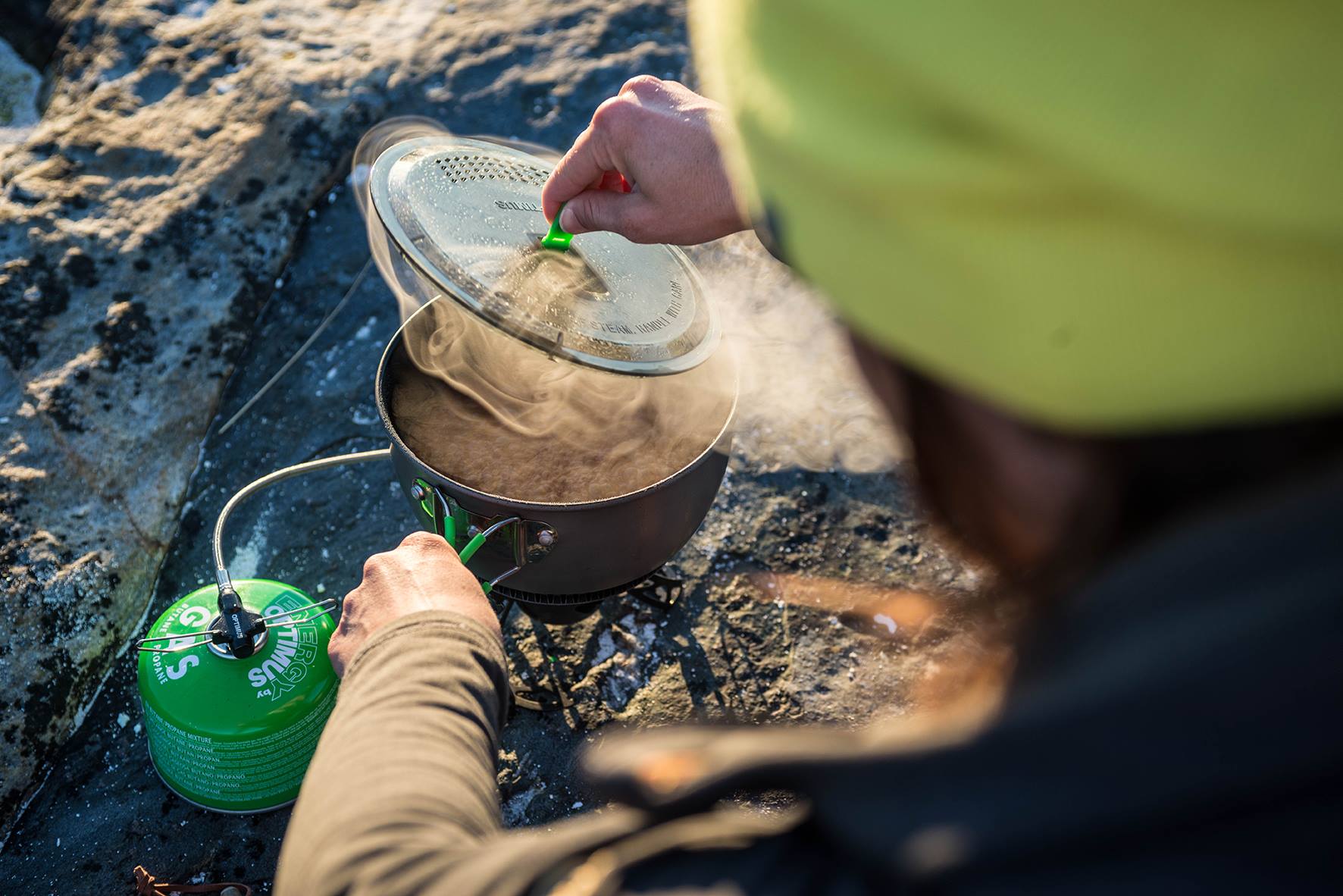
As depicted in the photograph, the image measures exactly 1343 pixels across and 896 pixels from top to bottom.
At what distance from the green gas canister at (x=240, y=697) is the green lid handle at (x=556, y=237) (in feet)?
3.21

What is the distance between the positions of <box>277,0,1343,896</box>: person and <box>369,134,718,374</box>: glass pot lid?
898 millimetres

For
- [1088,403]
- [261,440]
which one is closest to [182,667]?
[261,440]

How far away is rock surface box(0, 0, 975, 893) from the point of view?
239cm

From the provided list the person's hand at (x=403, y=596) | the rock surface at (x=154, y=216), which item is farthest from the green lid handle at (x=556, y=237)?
the rock surface at (x=154, y=216)

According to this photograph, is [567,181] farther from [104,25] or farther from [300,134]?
[104,25]

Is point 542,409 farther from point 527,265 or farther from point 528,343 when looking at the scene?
point 528,343

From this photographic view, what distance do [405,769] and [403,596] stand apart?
45 centimetres

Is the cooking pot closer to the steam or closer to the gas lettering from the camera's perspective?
the steam

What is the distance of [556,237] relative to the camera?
1.91m

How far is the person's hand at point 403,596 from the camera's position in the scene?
5.07 feet

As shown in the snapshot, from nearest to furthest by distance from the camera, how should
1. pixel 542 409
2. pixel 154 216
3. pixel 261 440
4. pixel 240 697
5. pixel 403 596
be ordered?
pixel 403 596, pixel 240 697, pixel 542 409, pixel 261 440, pixel 154 216

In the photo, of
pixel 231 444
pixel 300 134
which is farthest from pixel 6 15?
pixel 231 444

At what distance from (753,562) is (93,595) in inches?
78.6

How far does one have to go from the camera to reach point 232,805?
2.17 m
